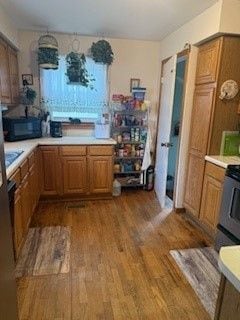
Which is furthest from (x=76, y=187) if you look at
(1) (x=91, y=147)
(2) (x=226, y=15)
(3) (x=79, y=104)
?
(2) (x=226, y=15)

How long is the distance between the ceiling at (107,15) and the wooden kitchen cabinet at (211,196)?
1629 millimetres

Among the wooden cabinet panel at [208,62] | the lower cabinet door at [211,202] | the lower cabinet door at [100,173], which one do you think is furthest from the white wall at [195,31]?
the lower cabinet door at [100,173]

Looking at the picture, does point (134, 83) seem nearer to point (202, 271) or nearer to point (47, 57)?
point (47, 57)

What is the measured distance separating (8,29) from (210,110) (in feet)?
8.17

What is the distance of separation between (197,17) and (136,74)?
133 centimetres

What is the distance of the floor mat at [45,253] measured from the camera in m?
2.12

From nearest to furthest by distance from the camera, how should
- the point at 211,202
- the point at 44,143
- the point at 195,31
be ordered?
the point at 211,202 → the point at 195,31 → the point at 44,143

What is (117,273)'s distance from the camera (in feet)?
6.95

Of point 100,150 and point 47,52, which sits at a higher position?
point 47,52

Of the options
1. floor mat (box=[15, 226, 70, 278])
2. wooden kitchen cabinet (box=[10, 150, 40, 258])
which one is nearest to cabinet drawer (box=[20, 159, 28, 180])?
wooden kitchen cabinet (box=[10, 150, 40, 258])

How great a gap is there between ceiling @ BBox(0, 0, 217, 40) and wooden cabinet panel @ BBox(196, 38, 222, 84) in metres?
Result: 0.36

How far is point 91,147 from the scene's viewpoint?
3.38 m

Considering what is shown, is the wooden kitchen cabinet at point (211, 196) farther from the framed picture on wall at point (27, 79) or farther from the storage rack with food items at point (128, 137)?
the framed picture on wall at point (27, 79)

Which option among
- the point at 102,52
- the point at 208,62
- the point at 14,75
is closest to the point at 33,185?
the point at 14,75
